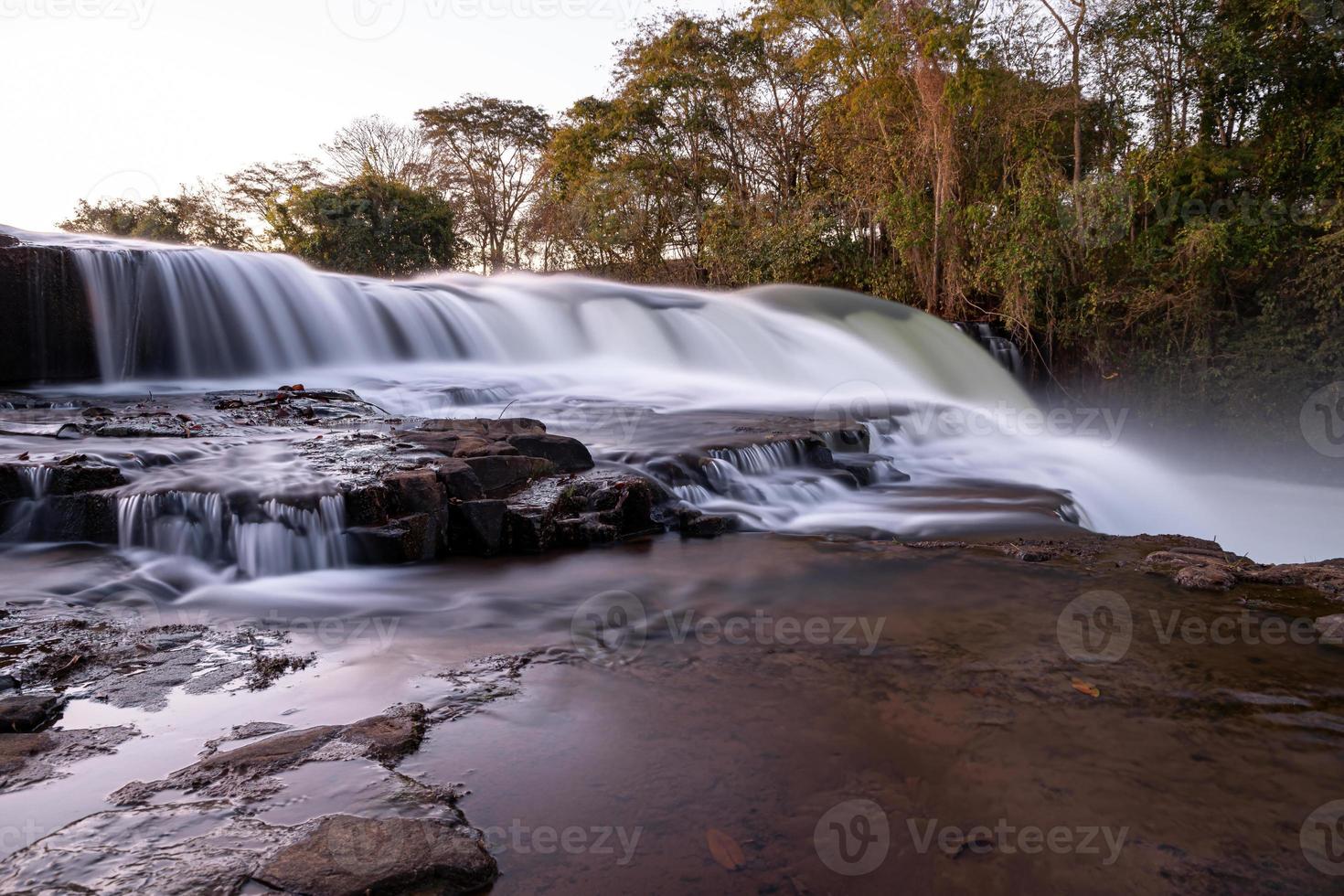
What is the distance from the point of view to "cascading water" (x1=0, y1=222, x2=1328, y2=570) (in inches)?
241

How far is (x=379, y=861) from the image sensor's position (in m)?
1.69

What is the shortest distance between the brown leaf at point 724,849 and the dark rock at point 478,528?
303 centimetres

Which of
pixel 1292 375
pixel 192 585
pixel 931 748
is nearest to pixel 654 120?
pixel 1292 375

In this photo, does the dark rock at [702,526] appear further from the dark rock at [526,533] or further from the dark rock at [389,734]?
the dark rock at [389,734]

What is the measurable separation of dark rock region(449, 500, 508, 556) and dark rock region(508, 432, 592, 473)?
1171mm

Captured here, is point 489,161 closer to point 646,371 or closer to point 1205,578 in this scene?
point 646,371

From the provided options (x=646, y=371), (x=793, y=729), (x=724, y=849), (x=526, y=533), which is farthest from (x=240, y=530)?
(x=646, y=371)

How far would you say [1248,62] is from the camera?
966 centimetres

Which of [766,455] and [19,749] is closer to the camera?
[19,749]

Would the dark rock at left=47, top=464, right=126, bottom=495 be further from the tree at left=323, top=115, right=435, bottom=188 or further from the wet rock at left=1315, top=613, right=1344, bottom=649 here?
the tree at left=323, top=115, right=435, bottom=188

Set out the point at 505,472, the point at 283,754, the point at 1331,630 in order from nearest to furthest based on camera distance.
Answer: the point at 283,754, the point at 1331,630, the point at 505,472

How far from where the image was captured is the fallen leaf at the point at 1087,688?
8.87 ft

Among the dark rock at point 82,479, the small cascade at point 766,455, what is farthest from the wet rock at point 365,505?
the small cascade at point 766,455

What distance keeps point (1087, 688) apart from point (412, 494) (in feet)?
12.1
